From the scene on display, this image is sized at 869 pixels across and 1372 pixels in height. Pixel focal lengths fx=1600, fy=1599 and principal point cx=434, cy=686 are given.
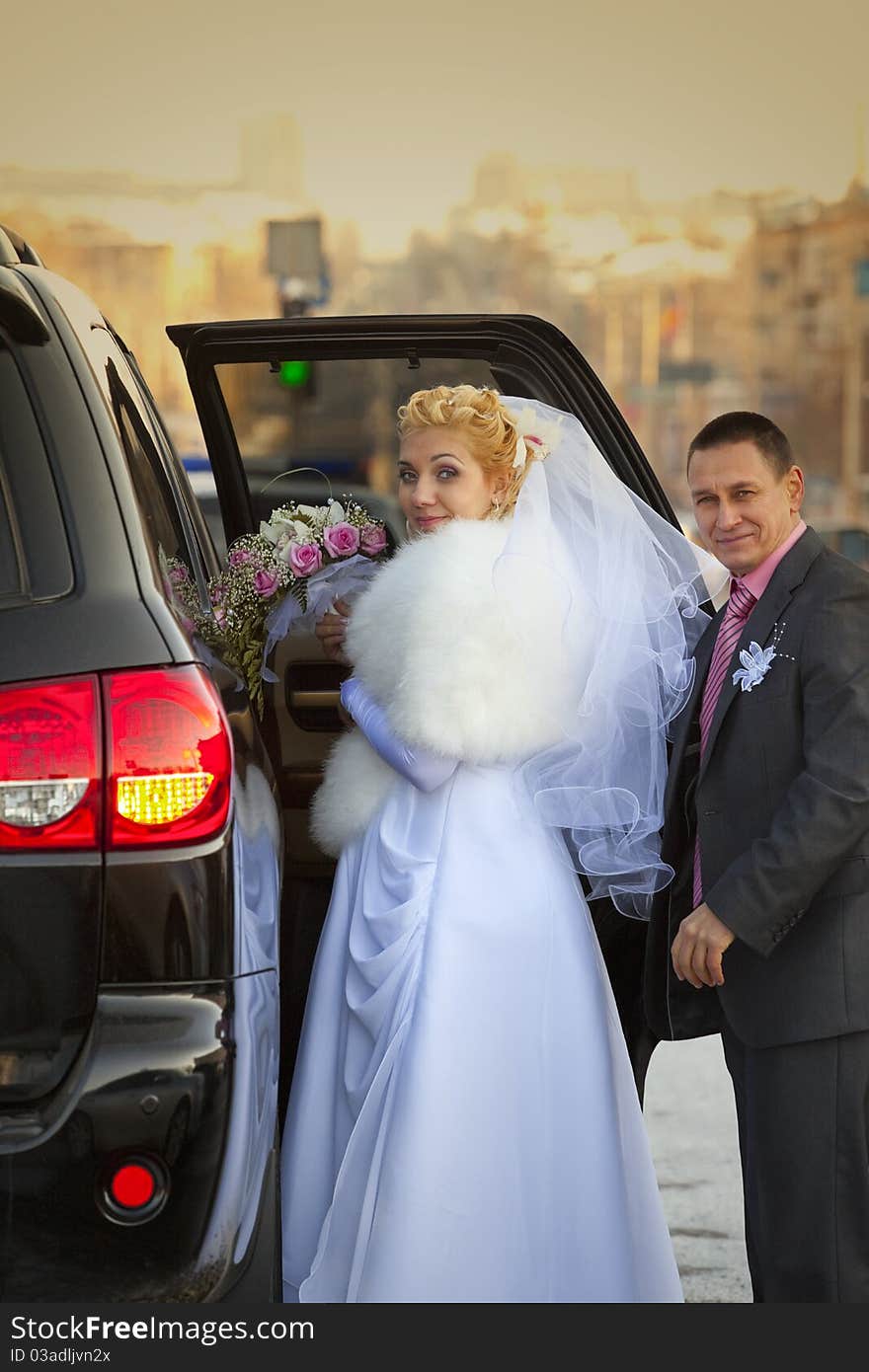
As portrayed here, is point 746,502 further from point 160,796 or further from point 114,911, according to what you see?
point 114,911

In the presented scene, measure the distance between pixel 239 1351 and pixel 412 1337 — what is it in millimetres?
430

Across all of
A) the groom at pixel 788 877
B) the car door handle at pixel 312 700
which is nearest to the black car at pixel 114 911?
the groom at pixel 788 877

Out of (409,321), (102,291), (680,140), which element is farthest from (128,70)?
(409,321)

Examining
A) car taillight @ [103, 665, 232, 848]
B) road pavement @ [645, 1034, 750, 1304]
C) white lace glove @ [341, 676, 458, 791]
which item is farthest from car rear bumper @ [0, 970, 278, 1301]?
road pavement @ [645, 1034, 750, 1304]

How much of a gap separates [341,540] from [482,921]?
0.97 m

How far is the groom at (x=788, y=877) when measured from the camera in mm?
2723

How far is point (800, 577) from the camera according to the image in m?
2.88

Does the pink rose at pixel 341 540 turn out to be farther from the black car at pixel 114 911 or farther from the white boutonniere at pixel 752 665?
the black car at pixel 114 911

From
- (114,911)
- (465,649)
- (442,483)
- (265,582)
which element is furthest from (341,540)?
(114,911)

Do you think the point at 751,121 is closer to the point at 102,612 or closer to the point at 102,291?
the point at 102,291

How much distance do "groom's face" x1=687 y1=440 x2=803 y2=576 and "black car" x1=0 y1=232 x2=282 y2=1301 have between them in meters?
1.16

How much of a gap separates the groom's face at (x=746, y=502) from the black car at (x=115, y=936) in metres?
1.16

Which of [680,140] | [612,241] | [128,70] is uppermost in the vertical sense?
[128,70]

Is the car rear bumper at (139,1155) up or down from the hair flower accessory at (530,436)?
down
